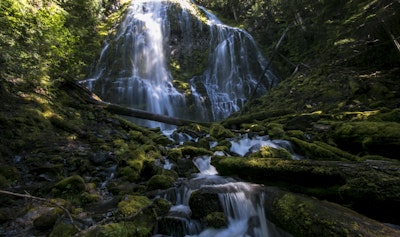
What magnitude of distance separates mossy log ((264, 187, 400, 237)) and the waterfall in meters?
14.5

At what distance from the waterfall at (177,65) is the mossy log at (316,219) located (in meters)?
14.5

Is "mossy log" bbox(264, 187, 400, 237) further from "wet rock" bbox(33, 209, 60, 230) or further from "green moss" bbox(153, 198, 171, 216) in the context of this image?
"wet rock" bbox(33, 209, 60, 230)

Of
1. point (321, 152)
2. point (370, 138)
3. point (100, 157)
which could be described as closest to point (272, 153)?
point (321, 152)

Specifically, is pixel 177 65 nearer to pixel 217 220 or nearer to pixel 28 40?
pixel 28 40

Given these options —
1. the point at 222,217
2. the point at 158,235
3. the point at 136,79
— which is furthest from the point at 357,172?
the point at 136,79

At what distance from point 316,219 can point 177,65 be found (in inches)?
915

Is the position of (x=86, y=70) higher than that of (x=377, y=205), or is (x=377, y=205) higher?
(x=86, y=70)

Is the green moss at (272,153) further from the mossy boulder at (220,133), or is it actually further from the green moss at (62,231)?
the green moss at (62,231)

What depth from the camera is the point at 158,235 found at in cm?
429

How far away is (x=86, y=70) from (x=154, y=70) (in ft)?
19.3

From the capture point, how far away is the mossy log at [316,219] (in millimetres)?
2805

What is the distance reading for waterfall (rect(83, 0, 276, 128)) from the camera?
20.6 metres

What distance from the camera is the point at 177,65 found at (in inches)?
992

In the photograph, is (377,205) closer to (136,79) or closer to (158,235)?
(158,235)
